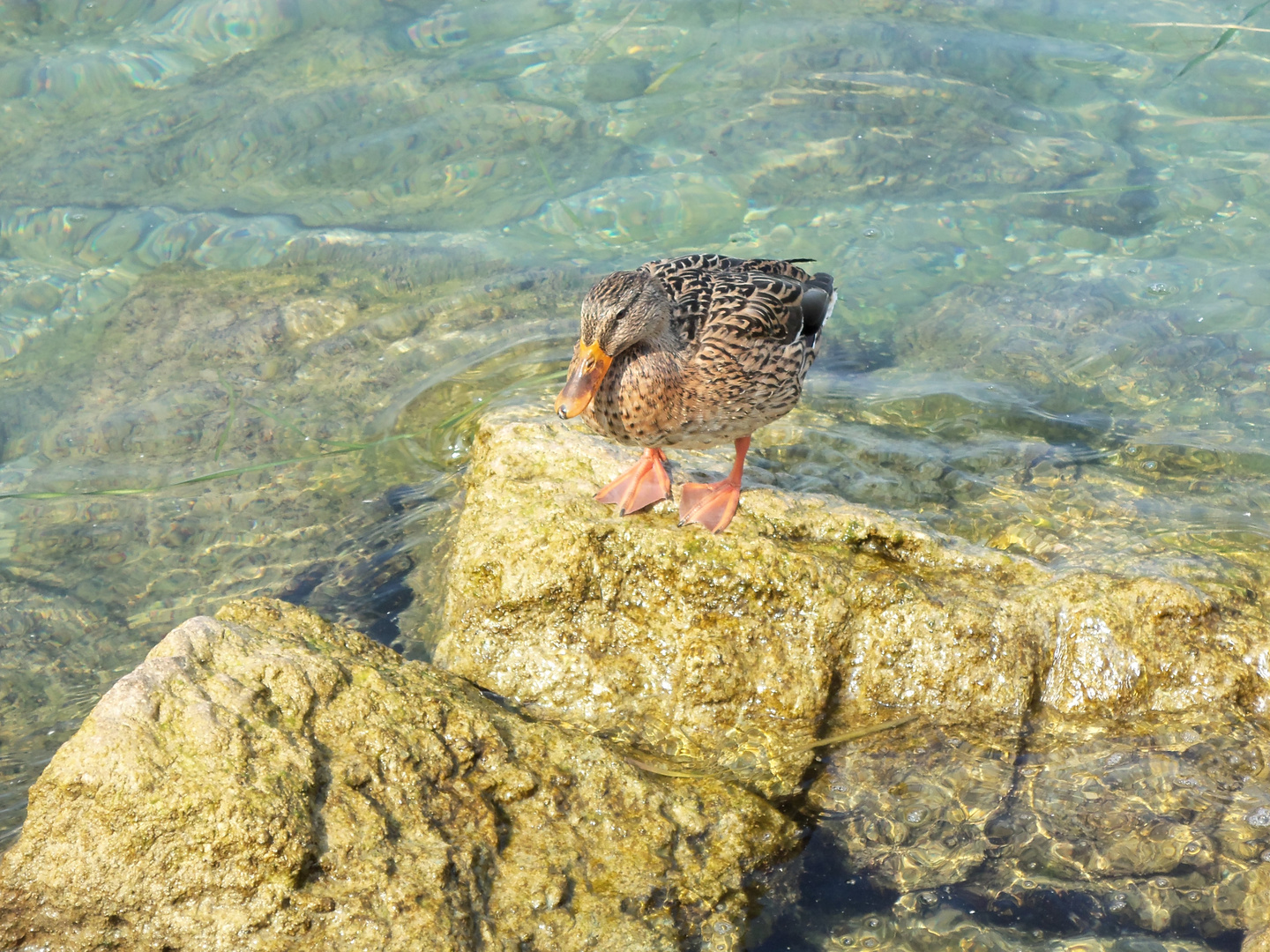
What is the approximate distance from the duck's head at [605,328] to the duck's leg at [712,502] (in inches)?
25.9

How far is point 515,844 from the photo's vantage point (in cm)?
300

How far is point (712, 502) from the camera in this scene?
436cm

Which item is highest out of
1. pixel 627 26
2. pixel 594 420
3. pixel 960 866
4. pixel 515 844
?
pixel 627 26

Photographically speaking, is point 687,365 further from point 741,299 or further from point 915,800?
point 915,800

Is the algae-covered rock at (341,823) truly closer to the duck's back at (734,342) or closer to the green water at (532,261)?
the green water at (532,261)

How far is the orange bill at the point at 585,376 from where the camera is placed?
3.88m

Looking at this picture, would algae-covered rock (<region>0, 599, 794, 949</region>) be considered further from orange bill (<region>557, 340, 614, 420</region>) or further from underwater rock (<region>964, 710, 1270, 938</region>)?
orange bill (<region>557, 340, 614, 420</region>)

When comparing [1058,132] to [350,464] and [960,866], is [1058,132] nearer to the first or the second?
[350,464]

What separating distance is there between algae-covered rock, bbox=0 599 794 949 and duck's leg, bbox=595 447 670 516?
1137mm

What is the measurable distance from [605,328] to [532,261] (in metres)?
4.01

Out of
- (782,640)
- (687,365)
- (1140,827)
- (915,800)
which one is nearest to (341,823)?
(782,640)

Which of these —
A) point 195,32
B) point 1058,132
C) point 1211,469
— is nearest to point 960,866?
point 1211,469

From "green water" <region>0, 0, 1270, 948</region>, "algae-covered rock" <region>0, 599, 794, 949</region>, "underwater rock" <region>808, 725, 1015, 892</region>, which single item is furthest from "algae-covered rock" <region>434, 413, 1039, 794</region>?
"green water" <region>0, 0, 1270, 948</region>

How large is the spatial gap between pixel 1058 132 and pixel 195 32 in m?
7.72
